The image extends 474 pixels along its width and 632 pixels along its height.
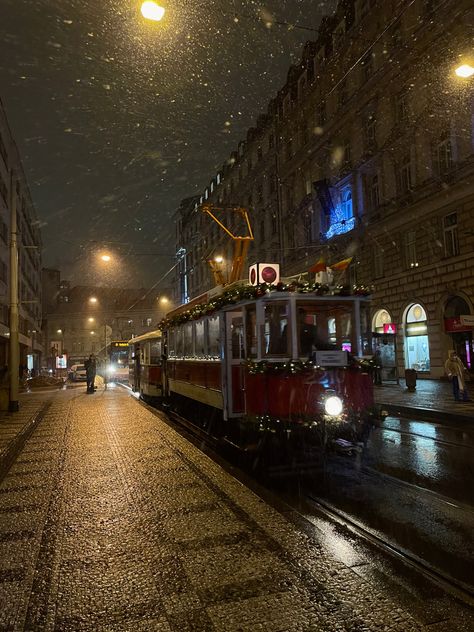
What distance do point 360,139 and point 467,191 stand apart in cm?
952

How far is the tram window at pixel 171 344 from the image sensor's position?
551 inches

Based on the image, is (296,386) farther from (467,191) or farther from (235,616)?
(467,191)

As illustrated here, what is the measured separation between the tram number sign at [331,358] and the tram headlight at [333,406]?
0.49m

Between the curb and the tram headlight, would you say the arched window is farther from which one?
the tram headlight

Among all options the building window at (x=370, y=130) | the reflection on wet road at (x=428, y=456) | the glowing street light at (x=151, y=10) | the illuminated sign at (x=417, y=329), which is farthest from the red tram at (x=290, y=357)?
the building window at (x=370, y=130)

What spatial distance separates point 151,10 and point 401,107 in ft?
65.1

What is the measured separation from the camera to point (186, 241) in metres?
71.6

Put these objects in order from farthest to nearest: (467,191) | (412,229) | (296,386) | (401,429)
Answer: (412,229)
(467,191)
(401,429)
(296,386)

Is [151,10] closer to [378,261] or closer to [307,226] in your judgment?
[378,261]

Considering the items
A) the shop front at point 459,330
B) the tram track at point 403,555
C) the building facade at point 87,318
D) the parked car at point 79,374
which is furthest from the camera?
the building facade at point 87,318

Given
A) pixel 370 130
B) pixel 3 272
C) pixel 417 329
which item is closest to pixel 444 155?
pixel 370 130

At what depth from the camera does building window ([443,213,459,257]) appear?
21.7 m

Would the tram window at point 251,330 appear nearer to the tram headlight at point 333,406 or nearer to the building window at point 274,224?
the tram headlight at point 333,406

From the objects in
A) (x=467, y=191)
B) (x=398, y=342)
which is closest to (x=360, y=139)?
(x=467, y=191)
